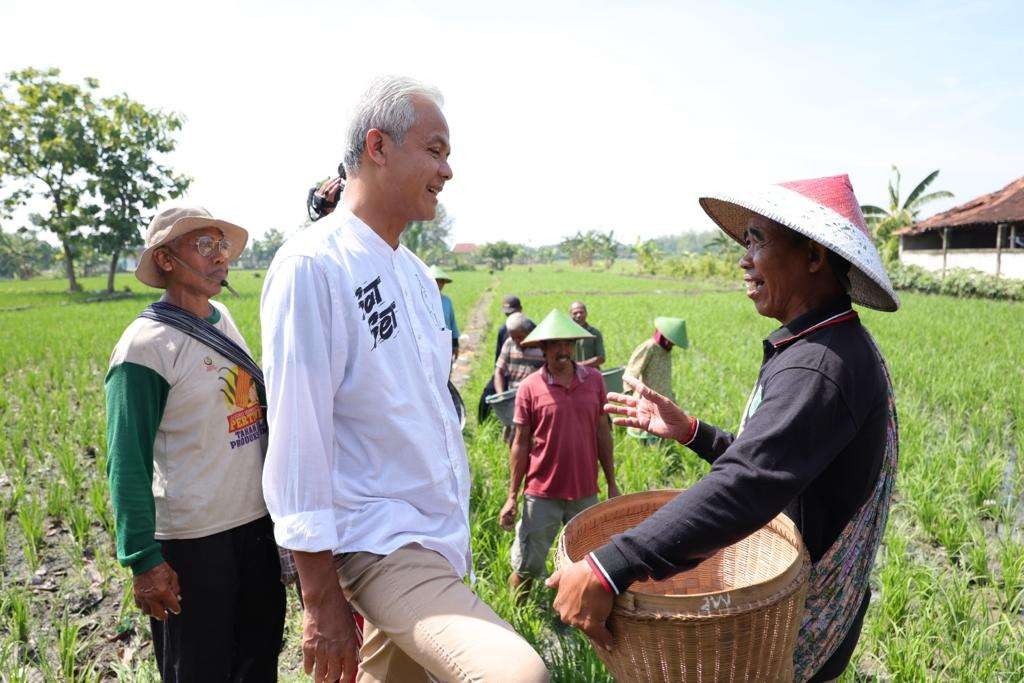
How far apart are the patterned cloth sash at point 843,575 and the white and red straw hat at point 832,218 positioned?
0.15 meters

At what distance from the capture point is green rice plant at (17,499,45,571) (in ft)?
10.7

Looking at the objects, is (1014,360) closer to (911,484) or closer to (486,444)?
(911,484)

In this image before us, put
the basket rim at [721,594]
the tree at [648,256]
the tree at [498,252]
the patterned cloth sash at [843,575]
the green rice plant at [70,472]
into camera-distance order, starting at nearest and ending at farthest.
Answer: the basket rim at [721,594] < the patterned cloth sash at [843,575] < the green rice plant at [70,472] < the tree at [648,256] < the tree at [498,252]

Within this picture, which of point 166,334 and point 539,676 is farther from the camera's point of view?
point 166,334

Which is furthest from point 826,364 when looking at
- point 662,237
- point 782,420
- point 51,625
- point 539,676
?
point 662,237

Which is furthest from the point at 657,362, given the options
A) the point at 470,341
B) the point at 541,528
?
the point at 470,341

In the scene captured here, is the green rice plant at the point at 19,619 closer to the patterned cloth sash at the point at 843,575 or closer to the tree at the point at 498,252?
the patterned cloth sash at the point at 843,575

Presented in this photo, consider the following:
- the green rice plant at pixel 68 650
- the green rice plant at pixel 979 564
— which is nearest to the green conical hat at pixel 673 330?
the green rice plant at pixel 979 564

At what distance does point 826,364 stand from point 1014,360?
957 cm

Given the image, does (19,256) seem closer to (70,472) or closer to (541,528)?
(70,472)

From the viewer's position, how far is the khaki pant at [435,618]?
1.11 meters

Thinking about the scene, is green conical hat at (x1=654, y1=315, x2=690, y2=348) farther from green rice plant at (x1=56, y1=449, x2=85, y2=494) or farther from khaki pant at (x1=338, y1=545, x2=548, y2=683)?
green rice plant at (x1=56, y1=449, x2=85, y2=494)

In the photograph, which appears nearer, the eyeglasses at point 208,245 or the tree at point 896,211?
the eyeglasses at point 208,245

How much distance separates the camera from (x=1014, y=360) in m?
8.49
